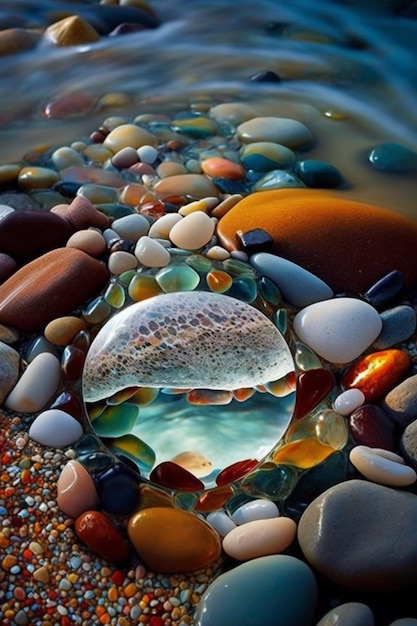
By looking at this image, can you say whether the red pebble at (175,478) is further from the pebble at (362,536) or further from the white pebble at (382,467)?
the white pebble at (382,467)

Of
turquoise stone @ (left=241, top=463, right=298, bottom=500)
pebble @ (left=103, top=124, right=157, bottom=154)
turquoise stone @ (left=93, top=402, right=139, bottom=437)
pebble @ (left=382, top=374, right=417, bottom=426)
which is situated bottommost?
turquoise stone @ (left=241, top=463, right=298, bottom=500)

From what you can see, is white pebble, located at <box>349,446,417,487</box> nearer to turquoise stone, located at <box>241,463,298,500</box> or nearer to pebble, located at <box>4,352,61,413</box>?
turquoise stone, located at <box>241,463,298,500</box>

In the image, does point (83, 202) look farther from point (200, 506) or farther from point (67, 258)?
point (200, 506)

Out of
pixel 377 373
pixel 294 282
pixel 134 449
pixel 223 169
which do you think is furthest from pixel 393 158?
pixel 134 449

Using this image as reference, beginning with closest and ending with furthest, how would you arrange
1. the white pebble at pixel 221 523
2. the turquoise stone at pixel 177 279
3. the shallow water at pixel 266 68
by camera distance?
the white pebble at pixel 221 523 < the turquoise stone at pixel 177 279 < the shallow water at pixel 266 68

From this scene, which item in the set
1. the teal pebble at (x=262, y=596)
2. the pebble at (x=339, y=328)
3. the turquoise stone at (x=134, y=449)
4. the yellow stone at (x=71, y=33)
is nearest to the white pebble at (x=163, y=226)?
the pebble at (x=339, y=328)

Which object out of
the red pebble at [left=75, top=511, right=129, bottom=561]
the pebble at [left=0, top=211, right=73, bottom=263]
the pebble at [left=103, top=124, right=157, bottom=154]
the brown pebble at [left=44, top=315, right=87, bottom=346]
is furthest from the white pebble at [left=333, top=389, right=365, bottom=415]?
the pebble at [left=103, top=124, right=157, bottom=154]
